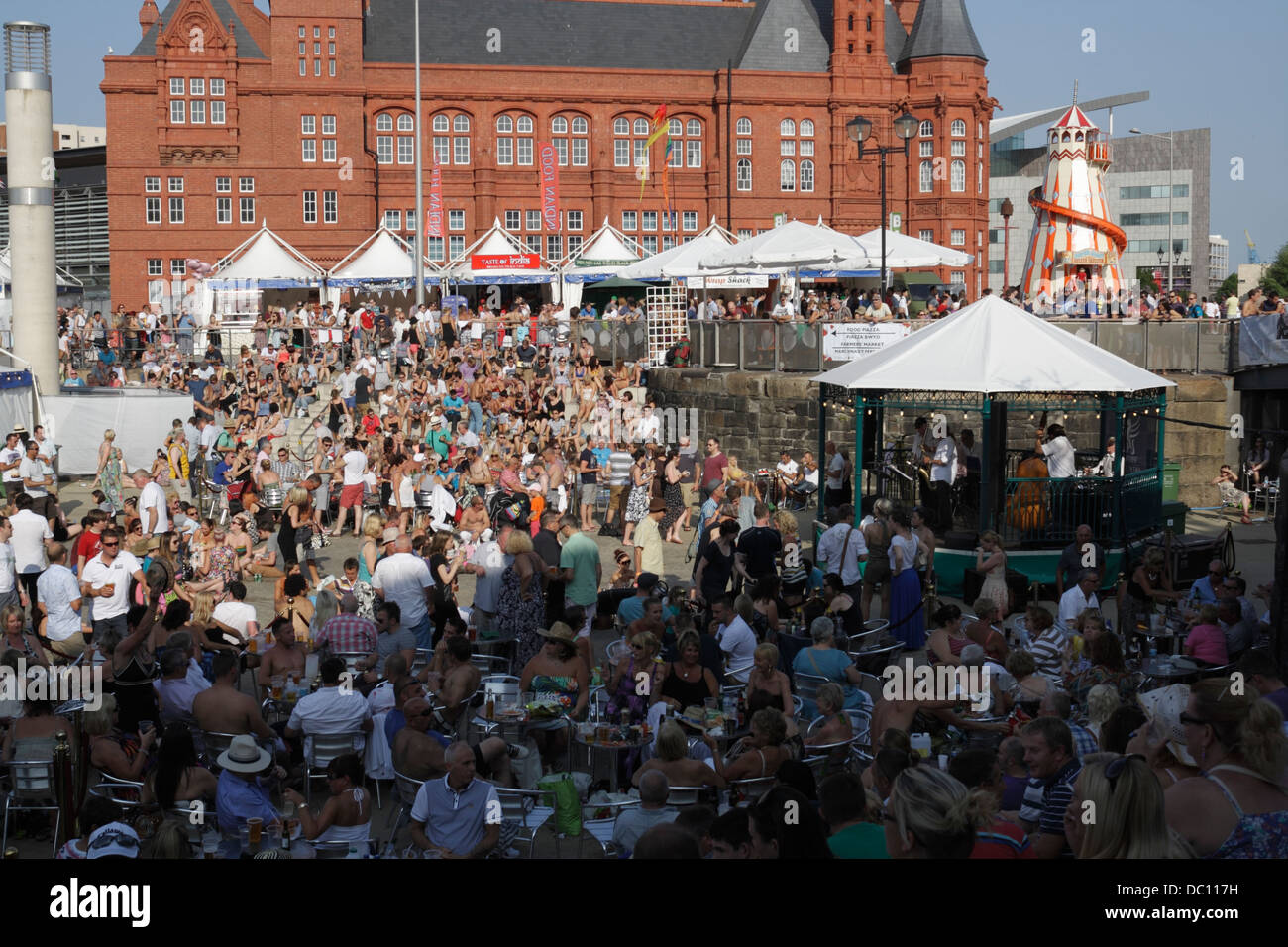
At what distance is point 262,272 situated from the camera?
134ft

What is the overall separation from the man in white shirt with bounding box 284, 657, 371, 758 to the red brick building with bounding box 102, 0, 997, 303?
4339cm

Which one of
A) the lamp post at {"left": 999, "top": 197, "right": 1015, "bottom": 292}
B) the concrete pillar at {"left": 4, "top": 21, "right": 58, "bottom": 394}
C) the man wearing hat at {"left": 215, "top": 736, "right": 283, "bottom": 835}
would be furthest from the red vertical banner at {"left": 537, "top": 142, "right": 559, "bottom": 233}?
the man wearing hat at {"left": 215, "top": 736, "right": 283, "bottom": 835}

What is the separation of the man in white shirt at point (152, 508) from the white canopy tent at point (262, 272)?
84.7ft

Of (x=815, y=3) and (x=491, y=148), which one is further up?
(x=815, y=3)

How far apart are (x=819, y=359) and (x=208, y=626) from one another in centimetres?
1515

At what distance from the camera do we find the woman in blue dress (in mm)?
12211

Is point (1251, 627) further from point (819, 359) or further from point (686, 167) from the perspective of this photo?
point (686, 167)

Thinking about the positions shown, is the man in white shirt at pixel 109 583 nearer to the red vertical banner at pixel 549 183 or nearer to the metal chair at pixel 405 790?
the metal chair at pixel 405 790

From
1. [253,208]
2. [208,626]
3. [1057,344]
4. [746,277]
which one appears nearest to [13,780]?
[208,626]

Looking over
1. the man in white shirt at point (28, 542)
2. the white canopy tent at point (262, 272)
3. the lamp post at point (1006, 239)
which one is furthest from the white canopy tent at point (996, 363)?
the white canopy tent at point (262, 272)

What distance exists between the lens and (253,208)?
168 ft

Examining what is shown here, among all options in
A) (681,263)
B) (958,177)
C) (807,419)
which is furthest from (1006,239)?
(807,419)

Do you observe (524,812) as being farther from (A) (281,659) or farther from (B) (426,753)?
(A) (281,659)

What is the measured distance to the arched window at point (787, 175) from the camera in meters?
54.9
